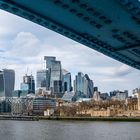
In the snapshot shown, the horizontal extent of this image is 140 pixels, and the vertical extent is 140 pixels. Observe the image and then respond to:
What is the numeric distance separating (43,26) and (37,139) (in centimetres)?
3144

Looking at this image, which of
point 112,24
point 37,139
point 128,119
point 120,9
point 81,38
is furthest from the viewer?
point 128,119

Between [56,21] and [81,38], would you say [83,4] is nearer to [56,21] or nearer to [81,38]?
[56,21]

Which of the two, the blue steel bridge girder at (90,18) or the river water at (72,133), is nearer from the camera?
the blue steel bridge girder at (90,18)

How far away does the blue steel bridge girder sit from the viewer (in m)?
21.0

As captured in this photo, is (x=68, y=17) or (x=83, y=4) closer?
(x=83, y=4)

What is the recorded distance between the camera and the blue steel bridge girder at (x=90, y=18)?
69.1 feet

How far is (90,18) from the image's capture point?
2366 cm

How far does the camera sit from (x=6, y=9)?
20719 millimetres

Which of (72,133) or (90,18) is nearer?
(90,18)

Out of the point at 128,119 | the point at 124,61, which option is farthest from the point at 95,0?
the point at 128,119

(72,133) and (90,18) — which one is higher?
(90,18)

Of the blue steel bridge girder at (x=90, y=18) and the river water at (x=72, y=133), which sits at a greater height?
the blue steel bridge girder at (x=90, y=18)

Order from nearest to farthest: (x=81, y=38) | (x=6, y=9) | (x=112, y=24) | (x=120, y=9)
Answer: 1. (x=6, y=9)
2. (x=120, y=9)
3. (x=112, y=24)
4. (x=81, y=38)

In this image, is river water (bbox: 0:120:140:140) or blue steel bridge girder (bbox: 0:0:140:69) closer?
blue steel bridge girder (bbox: 0:0:140:69)
